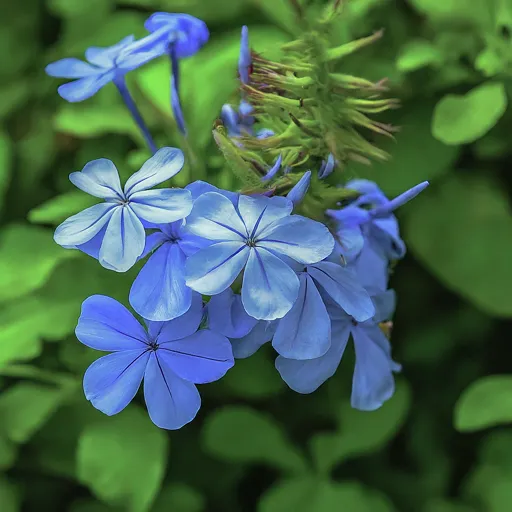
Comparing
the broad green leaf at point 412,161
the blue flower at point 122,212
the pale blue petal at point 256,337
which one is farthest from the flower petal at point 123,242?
the broad green leaf at point 412,161

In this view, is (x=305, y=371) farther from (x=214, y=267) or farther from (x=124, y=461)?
(x=124, y=461)

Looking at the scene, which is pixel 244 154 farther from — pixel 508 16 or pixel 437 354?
pixel 437 354

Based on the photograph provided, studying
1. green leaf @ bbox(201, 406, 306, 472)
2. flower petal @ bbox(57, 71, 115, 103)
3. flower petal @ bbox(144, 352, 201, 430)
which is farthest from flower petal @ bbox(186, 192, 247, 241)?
green leaf @ bbox(201, 406, 306, 472)

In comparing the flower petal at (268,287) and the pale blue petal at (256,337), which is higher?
the flower petal at (268,287)

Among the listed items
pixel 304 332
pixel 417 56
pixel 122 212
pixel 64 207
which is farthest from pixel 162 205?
pixel 417 56

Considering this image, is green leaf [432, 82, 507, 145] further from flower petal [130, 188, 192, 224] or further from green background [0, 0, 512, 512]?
flower petal [130, 188, 192, 224]

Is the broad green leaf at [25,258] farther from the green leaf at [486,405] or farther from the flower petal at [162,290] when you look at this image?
the green leaf at [486,405]
